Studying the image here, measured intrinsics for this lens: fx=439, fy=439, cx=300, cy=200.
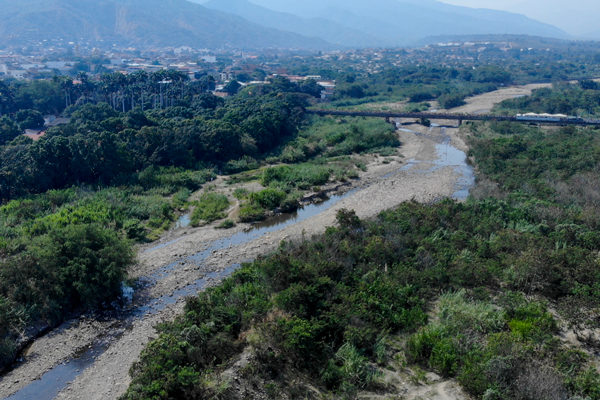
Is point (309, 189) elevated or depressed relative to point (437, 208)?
depressed

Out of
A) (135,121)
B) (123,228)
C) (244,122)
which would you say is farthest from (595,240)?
(135,121)

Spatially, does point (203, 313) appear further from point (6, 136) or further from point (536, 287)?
point (6, 136)

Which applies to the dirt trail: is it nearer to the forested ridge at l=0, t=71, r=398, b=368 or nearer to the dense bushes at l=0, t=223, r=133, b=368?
the dense bushes at l=0, t=223, r=133, b=368

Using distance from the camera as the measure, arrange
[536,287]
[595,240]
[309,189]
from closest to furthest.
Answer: [536,287], [595,240], [309,189]

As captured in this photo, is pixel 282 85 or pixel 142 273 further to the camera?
pixel 282 85

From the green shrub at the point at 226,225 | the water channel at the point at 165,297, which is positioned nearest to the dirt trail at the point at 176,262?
the water channel at the point at 165,297

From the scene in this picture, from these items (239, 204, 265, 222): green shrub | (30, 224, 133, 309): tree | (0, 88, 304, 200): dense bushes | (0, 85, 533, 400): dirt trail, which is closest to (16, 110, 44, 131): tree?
(0, 88, 304, 200): dense bushes

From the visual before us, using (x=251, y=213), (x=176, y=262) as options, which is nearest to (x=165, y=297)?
(x=176, y=262)
